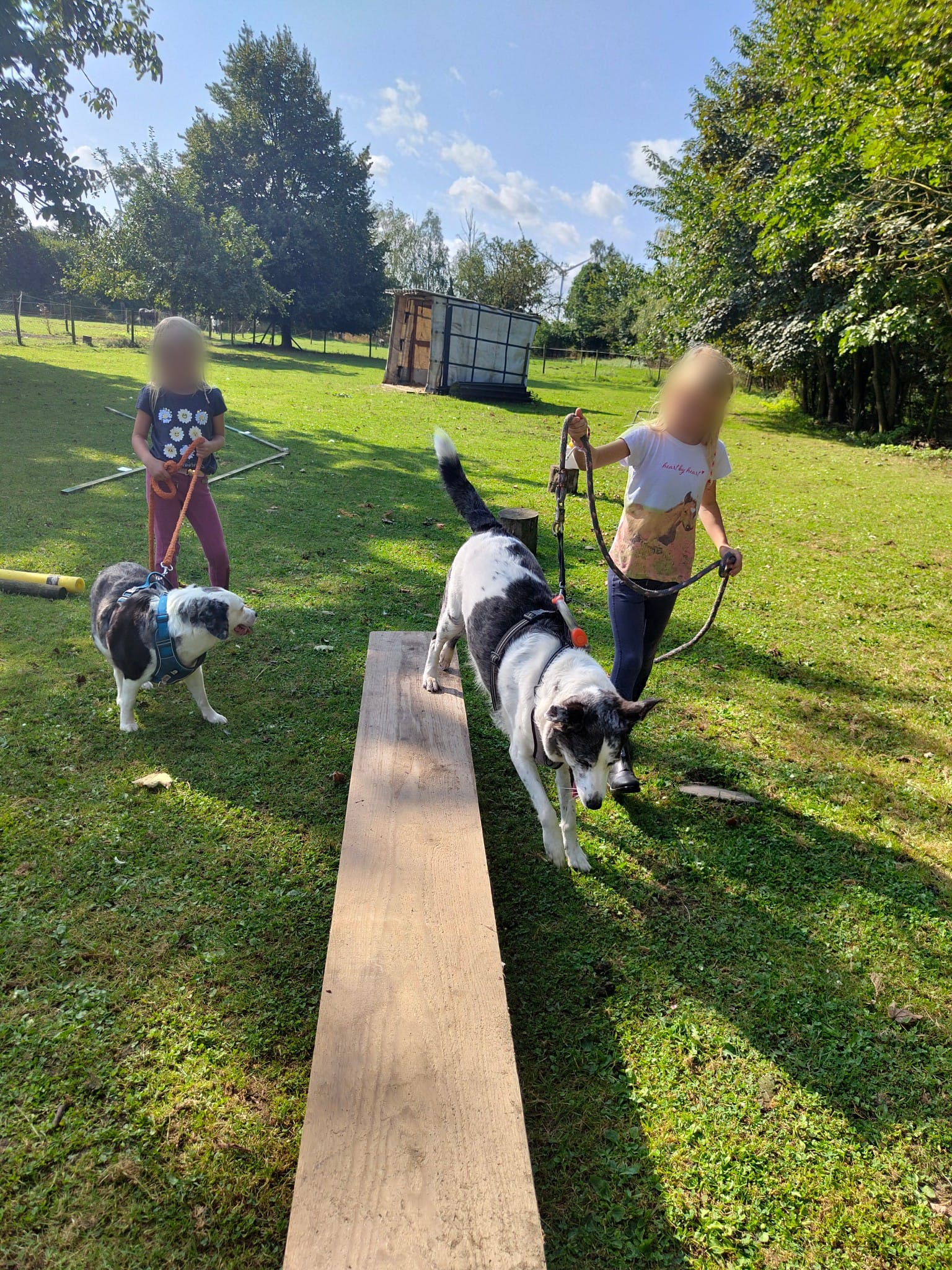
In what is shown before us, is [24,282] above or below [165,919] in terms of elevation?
above

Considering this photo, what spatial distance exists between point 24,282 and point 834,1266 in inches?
2686

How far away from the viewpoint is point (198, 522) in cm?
496

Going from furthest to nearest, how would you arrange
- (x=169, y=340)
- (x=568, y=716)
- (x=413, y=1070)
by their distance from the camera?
(x=169, y=340) < (x=568, y=716) < (x=413, y=1070)

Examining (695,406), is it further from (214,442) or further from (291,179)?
(291,179)

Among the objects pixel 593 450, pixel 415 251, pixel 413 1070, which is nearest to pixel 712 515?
pixel 593 450

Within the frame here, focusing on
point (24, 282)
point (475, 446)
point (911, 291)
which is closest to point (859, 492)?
point (911, 291)

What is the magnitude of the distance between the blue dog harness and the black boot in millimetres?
2637

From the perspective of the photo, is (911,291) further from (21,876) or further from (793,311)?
(21,876)

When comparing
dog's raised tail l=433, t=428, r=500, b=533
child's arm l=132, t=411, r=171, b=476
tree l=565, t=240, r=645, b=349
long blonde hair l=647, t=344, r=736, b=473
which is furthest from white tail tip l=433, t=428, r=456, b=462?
tree l=565, t=240, r=645, b=349

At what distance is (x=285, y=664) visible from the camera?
5281 millimetres

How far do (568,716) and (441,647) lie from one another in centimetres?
183

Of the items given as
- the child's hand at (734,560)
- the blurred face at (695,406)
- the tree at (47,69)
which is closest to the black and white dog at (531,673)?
the child's hand at (734,560)

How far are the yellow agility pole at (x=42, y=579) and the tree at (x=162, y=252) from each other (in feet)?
99.4

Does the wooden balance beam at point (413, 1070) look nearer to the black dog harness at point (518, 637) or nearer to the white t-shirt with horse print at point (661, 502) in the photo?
the black dog harness at point (518, 637)
